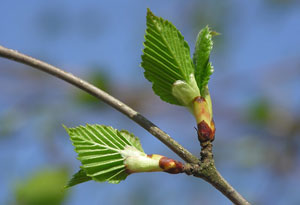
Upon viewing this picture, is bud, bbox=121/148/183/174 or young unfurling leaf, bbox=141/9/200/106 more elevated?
young unfurling leaf, bbox=141/9/200/106

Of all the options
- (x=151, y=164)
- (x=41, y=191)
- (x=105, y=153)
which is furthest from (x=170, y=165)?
(x=41, y=191)

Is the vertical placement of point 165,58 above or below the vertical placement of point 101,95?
above

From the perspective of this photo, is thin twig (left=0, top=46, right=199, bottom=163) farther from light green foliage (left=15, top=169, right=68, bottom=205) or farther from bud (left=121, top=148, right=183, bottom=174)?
light green foliage (left=15, top=169, right=68, bottom=205)

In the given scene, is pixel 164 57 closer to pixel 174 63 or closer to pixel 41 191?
pixel 174 63

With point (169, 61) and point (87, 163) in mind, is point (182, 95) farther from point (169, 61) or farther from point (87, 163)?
point (87, 163)

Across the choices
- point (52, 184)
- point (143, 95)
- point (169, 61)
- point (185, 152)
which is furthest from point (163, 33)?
point (143, 95)

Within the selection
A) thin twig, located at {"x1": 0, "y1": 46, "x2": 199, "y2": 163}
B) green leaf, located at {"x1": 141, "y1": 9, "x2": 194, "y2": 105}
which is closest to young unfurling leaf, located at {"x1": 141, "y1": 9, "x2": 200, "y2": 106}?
green leaf, located at {"x1": 141, "y1": 9, "x2": 194, "y2": 105}
